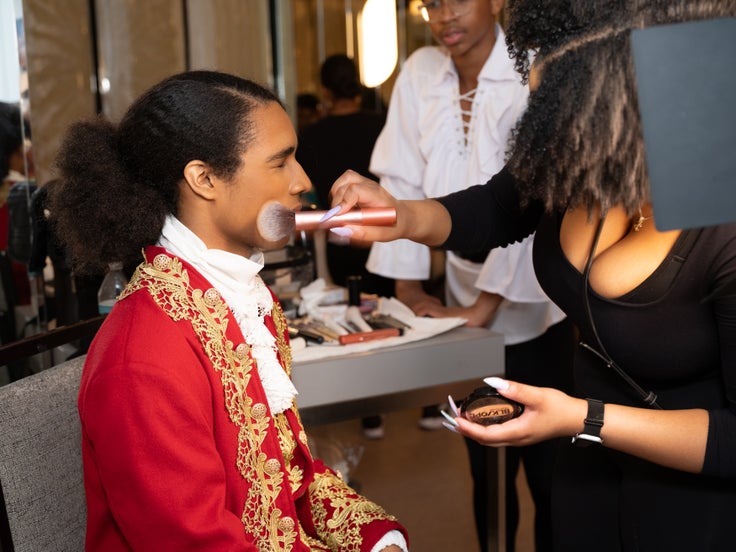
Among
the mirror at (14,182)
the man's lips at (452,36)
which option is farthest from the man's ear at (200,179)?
the mirror at (14,182)

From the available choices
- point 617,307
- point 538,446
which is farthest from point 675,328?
point 538,446

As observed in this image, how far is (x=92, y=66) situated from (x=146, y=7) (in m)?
0.48

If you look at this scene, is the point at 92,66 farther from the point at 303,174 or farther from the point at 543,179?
the point at 543,179

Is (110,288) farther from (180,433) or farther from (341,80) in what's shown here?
(341,80)

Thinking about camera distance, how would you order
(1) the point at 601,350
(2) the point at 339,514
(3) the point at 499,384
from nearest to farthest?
(3) the point at 499,384, (1) the point at 601,350, (2) the point at 339,514

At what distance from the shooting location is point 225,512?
104 centimetres

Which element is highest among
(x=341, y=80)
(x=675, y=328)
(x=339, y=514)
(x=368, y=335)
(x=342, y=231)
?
(x=341, y=80)

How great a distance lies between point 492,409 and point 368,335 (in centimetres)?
82

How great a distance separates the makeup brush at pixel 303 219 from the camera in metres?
1.10

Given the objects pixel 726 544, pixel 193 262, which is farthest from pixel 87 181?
pixel 726 544

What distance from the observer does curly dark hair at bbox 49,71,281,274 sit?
1.17m

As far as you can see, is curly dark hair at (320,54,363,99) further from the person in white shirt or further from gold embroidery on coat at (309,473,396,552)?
gold embroidery on coat at (309,473,396,552)

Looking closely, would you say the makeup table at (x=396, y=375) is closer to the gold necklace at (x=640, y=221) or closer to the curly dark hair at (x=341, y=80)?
the gold necklace at (x=640, y=221)

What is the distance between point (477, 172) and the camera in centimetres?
199
